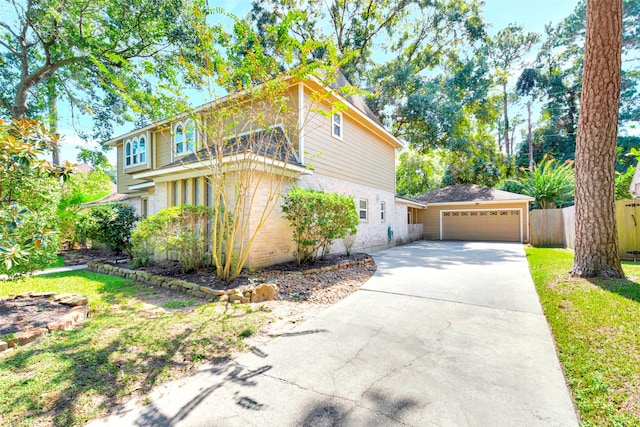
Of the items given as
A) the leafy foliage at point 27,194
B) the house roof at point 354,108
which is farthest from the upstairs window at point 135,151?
the leafy foliage at point 27,194

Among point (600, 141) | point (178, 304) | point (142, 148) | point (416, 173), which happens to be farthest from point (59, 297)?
point (416, 173)

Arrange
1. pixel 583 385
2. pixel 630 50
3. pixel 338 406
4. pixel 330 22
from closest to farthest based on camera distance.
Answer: pixel 338 406, pixel 583 385, pixel 330 22, pixel 630 50

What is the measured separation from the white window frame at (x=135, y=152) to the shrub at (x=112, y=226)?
4.44 meters

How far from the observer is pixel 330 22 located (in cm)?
1998

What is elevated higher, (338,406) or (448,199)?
(448,199)

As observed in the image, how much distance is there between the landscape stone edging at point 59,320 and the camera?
3281 mm

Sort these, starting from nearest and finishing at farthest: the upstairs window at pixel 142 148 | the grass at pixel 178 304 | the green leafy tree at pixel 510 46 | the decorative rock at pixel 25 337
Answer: the decorative rock at pixel 25 337 → the grass at pixel 178 304 → the upstairs window at pixel 142 148 → the green leafy tree at pixel 510 46

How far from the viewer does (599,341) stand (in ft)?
11.1

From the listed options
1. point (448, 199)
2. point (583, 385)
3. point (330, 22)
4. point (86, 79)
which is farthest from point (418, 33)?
point (583, 385)

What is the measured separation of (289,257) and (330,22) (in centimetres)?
1899

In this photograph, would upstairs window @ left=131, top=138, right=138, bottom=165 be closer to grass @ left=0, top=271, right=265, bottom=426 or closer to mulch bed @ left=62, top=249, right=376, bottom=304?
mulch bed @ left=62, top=249, right=376, bottom=304

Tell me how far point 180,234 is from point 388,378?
5.63 metres

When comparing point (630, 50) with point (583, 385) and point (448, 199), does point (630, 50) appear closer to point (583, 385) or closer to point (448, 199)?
point (448, 199)

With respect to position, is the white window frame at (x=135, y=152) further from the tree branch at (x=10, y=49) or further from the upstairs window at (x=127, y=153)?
the tree branch at (x=10, y=49)
